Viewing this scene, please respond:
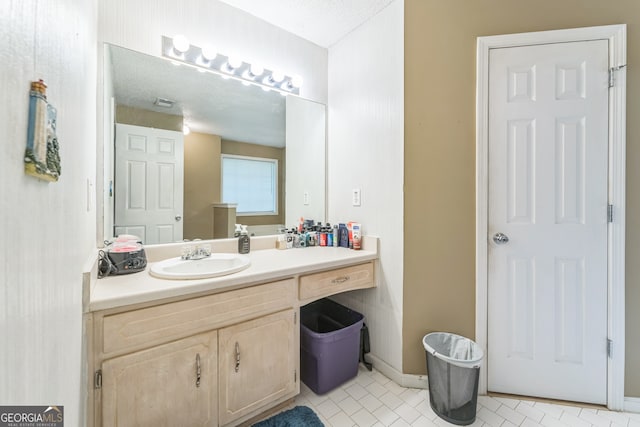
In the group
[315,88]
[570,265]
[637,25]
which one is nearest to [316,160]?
[315,88]

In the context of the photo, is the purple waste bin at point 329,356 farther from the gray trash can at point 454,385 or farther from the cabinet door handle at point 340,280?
the gray trash can at point 454,385

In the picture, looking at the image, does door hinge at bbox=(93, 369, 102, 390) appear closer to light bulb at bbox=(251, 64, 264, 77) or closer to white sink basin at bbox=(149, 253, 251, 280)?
white sink basin at bbox=(149, 253, 251, 280)

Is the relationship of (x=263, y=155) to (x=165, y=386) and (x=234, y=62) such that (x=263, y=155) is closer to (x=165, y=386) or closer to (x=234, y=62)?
(x=234, y=62)

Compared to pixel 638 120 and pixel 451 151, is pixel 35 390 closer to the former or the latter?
pixel 451 151

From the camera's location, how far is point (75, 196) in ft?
2.72

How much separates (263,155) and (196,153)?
47 centimetres

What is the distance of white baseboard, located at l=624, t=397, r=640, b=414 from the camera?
140 cm

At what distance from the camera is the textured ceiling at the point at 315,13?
1729 millimetres

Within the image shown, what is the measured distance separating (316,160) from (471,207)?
121 cm

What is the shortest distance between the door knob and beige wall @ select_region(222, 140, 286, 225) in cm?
141


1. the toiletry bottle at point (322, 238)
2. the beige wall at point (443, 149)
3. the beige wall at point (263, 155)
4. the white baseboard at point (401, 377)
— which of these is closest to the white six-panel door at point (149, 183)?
the beige wall at point (263, 155)

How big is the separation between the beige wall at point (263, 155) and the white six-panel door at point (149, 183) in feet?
1.03

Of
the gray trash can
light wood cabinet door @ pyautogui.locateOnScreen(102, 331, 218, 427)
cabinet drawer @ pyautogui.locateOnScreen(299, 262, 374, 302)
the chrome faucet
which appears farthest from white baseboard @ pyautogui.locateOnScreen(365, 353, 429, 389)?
the chrome faucet

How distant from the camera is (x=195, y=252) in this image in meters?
1.56
